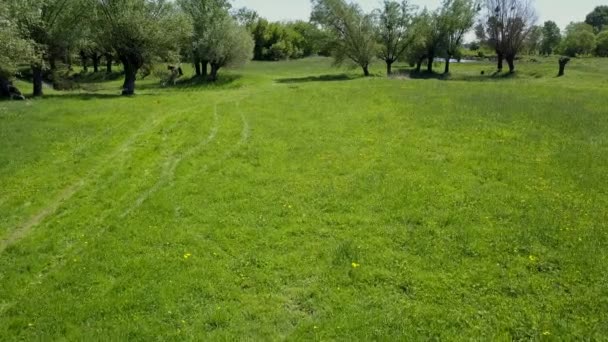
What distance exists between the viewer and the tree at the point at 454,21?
65.1 m

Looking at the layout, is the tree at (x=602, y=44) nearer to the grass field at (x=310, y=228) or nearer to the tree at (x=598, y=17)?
the tree at (x=598, y=17)

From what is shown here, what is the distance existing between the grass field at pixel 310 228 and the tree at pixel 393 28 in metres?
37.9

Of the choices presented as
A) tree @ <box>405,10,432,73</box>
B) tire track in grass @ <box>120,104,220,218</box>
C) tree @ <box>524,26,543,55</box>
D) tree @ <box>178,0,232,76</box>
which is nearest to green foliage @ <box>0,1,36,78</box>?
tire track in grass @ <box>120,104,220,218</box>

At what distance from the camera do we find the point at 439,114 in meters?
25.2

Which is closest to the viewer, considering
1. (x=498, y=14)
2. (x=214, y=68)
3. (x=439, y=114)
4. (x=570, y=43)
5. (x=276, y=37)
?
(x=439, y=114)

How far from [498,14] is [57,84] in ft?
207

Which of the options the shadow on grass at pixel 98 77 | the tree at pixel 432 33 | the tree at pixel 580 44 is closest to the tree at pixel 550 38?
the tree at pixel 580 44

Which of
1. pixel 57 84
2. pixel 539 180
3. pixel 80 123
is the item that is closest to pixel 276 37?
pixel 57 84

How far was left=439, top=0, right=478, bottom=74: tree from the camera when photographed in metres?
65.1

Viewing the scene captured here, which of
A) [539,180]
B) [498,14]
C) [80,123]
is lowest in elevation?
[539,180]

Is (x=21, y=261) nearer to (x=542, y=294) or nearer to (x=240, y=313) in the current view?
(x=240, y=313)

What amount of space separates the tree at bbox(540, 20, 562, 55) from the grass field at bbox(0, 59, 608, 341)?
4935 inches

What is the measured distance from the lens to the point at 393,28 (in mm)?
60312

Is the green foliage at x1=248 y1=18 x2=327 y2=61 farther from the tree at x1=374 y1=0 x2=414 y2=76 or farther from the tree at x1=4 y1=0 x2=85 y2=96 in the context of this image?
the tree at x1=4 y1=0 x2=85 y2=96
